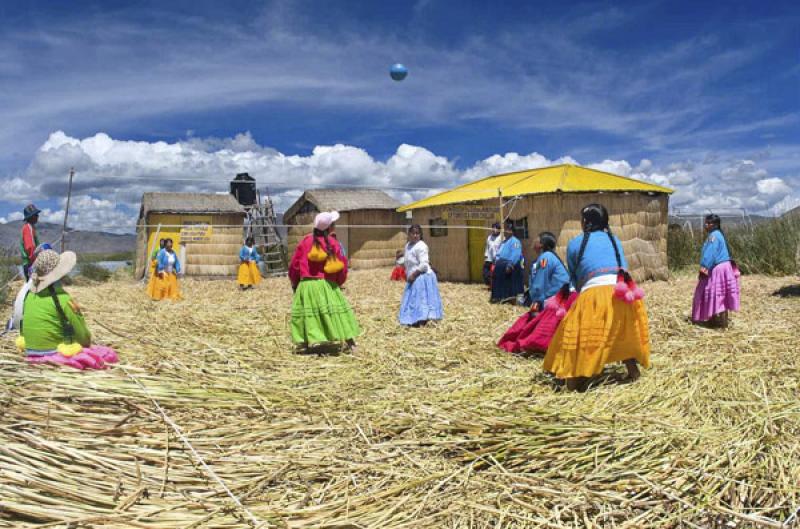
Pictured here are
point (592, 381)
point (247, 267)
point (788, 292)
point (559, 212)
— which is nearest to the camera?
point (592, 381)

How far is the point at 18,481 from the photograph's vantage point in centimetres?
255

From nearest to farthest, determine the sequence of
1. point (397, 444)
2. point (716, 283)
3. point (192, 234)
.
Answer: point (397, 444) < point (716, 283) < point (192, 234)

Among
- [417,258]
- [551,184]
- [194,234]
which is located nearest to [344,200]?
[194,234]

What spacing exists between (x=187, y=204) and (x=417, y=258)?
588 inches

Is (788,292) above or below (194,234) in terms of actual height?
below

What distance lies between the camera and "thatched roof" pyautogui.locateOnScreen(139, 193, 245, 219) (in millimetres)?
20219

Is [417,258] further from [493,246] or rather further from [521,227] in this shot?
[521,227]

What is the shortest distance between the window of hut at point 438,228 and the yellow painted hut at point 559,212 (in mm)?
186

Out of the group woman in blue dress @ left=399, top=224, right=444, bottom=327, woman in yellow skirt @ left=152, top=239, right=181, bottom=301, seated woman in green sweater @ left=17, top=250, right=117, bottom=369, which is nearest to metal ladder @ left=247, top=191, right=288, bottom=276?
woman in yellow skirt @ left=152, top=239, right=181, bottom=301

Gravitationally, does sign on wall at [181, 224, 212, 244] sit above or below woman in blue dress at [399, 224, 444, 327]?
above

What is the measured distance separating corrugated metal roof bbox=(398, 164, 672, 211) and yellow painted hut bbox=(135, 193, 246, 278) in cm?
750

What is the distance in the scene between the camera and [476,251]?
1630cm

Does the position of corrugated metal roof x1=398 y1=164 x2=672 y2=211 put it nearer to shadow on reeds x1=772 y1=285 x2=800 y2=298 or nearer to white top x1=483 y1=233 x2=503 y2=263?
white top x1=483 y1=233 x2=503 y2=263

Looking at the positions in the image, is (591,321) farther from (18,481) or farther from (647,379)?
(18,481)
